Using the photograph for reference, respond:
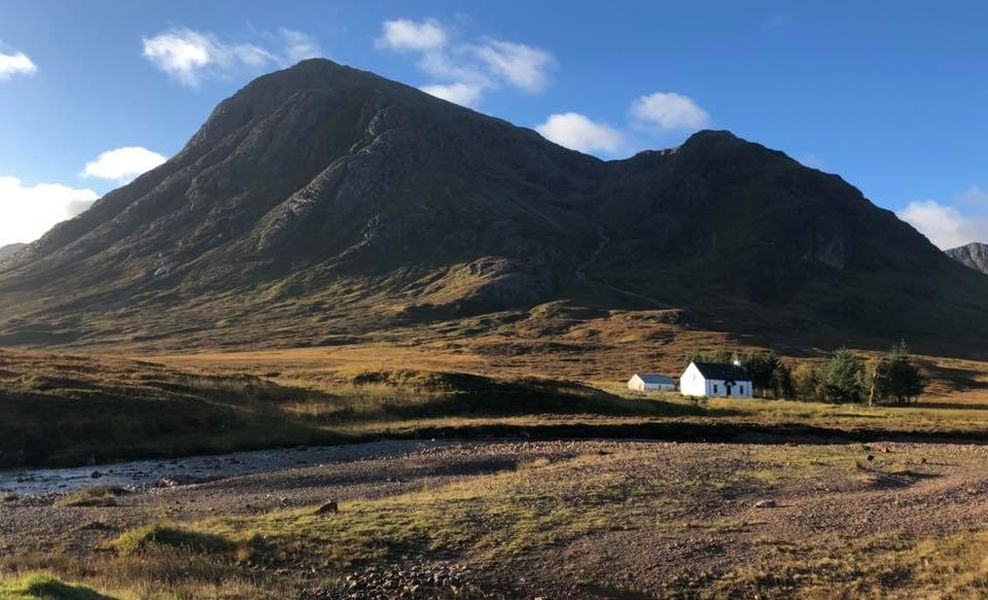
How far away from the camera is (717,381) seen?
111500 mm

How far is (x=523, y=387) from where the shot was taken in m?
72.4

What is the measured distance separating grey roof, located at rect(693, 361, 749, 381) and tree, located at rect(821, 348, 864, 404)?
11.6 metres

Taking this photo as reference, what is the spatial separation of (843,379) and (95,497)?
103 meters

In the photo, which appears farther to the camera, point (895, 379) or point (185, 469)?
point (895, 379)

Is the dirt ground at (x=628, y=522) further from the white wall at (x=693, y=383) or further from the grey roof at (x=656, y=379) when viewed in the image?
the grey roof at (x=656, y=379)

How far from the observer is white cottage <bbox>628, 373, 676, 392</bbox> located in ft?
370

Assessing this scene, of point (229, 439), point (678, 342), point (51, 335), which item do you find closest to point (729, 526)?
point (229, 439)

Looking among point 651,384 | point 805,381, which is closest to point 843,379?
point 805,381

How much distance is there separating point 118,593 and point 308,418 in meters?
40.4

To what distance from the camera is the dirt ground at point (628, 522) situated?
56.4 feet

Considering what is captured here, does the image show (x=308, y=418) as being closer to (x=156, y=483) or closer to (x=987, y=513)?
(x=156, y=483)

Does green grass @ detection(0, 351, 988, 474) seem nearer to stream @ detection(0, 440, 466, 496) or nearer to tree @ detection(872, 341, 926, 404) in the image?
stream @ detection(0, 440, 466, 496)

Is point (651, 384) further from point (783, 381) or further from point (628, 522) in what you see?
point (628, 522)

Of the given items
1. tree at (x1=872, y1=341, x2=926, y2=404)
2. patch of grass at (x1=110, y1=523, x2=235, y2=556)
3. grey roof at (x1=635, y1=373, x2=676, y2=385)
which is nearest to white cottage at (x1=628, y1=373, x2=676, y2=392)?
grey roof at (x1=635, y1=373, x2=676, y2=385)
